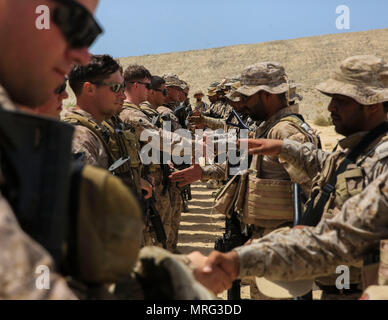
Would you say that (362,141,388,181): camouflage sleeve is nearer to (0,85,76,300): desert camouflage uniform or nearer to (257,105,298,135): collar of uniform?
(257,105,298,135): collar of uniform

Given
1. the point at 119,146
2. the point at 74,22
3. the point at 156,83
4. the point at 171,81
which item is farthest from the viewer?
the point at 171,81

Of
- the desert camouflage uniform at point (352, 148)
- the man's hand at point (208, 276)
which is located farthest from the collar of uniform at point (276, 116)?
the man's hand at point (208, 276)

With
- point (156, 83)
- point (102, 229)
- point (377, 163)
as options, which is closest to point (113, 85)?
point (377, 163)

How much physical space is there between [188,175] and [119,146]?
1709mm

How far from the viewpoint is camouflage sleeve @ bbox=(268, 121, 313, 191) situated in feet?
12.7

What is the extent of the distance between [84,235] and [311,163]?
9.65 ft

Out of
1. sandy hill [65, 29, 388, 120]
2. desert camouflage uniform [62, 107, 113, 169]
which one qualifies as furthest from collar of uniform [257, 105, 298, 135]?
sandy hill [65, 29, 388, 120]

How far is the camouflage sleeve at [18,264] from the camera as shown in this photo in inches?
34.3

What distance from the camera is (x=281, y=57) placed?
5838 cm

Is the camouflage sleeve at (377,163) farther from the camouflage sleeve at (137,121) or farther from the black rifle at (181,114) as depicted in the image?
the black rifle at (181,114)

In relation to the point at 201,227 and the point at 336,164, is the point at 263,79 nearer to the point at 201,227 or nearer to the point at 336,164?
the point at 336,164

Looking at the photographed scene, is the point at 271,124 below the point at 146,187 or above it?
above

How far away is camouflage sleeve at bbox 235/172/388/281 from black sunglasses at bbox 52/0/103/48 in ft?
4.82

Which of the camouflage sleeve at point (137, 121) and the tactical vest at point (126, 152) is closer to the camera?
the tactical vest at point (126, 152)
